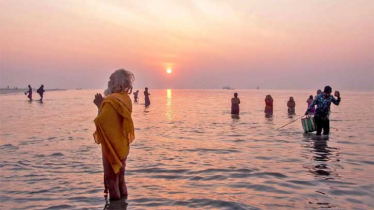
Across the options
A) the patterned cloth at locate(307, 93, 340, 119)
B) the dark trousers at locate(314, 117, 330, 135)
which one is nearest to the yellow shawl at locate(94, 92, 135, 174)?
the patterned cloth at locate(307, 93, 340, 119)

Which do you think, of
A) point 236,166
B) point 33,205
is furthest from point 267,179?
point 33,205

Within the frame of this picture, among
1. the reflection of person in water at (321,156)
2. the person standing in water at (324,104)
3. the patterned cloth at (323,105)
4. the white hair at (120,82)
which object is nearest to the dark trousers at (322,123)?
the person standing in water at (324,104)

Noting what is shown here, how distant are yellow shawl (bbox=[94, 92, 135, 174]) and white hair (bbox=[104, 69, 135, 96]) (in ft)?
0.28

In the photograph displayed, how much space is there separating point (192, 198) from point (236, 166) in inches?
96.6

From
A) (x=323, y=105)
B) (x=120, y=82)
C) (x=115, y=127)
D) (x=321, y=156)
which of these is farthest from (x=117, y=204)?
(x=323, y=105)

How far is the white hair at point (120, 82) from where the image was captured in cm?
460

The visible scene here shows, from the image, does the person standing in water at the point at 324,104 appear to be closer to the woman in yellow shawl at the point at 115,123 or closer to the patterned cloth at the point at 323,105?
the patterned cloth at the point at 323,105

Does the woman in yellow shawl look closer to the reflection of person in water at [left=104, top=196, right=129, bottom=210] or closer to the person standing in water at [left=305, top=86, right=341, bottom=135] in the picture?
the reflection of person in water at [left=104, top=196, right=129, bottom=210]

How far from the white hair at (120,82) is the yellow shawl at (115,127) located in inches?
3.4

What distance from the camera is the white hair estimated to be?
4.60m

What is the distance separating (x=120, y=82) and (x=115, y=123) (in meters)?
0.58

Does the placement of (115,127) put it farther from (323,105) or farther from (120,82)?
(323,105)

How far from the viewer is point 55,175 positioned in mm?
6668

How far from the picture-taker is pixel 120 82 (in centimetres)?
460
